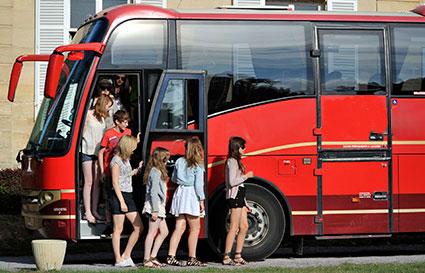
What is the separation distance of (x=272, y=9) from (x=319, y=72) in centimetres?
119

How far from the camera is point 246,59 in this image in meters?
15.2

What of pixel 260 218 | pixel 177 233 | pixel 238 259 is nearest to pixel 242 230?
pixel 238 259

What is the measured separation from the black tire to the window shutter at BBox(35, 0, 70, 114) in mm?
7772

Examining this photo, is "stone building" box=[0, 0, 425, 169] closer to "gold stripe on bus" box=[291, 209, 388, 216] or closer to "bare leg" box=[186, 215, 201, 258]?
"bare leg" box=[186, 215, 201, 258]

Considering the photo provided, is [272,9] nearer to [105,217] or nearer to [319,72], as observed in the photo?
[319,72]

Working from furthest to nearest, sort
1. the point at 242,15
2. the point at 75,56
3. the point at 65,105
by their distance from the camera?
1. the point at 242,15
2. the point at 65,105
3. the point at 75,56

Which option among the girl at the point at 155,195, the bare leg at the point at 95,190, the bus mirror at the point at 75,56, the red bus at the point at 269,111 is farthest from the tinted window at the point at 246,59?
the bare leg at the point at 95,190

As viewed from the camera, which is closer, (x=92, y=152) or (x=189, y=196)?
(x=189, y=196)

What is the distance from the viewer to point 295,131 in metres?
15.2

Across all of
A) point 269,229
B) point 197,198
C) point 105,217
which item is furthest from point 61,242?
point 269,229

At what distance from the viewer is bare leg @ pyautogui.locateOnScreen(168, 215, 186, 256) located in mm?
14602

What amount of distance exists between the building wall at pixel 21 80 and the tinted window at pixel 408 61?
8802 millimetres

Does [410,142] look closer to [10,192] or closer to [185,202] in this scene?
[185,202]

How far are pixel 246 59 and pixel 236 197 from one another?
2041mm
